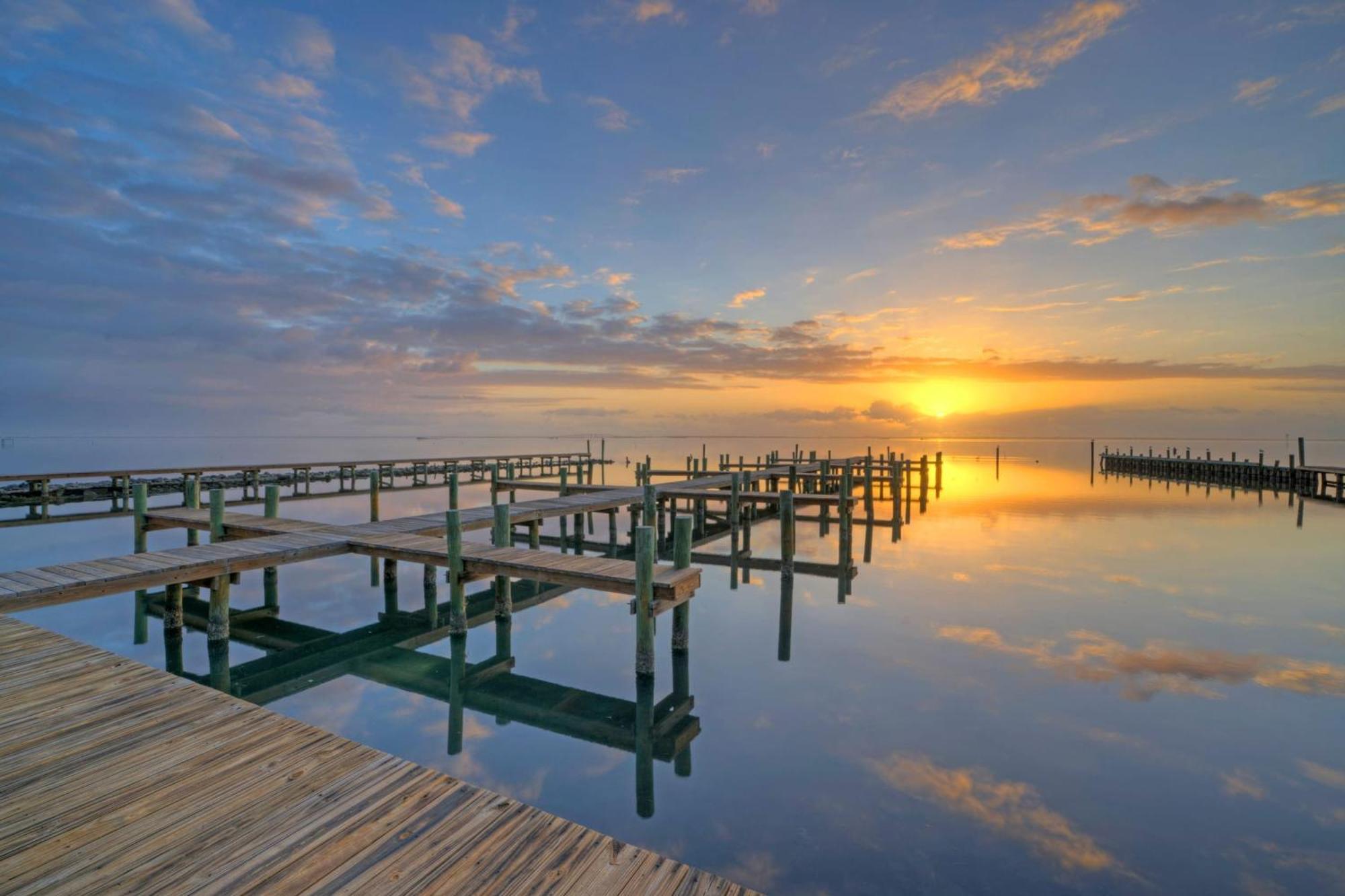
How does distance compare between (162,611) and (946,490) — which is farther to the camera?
(946,490)

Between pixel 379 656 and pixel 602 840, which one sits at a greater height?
pixel 602 840

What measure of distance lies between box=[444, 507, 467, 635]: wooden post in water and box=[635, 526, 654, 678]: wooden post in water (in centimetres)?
377

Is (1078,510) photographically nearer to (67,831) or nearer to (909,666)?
(909,666)

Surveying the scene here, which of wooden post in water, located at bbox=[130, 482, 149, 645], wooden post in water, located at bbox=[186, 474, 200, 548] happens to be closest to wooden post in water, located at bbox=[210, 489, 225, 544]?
wooden post in water, located at bbox=[130, 482, 149, 645]

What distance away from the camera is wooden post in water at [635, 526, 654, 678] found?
8953 millimetres

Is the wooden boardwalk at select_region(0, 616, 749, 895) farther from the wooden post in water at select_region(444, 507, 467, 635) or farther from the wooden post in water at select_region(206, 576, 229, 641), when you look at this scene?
the wooden post in water at select_region(206, 576, 229, 641)

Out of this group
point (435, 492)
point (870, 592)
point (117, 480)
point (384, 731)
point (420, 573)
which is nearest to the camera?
point (384, 731)

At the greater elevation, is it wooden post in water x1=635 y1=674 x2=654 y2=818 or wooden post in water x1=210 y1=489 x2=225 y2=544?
wooden post in water x1=210 y1=489 x2=225 y2=544

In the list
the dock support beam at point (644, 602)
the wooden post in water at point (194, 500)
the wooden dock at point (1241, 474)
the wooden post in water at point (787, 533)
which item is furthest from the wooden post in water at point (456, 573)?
the wooden dock at point (1241, 474)

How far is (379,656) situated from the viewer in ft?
37.8

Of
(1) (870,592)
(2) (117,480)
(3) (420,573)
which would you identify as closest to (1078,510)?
(1) (870,592)

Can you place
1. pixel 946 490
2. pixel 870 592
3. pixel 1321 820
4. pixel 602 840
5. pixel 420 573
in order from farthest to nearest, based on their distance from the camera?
pixel 946 490 < pixel 420 573 < pixel 870 592 < pixel 1321 820 < pixel 602 840

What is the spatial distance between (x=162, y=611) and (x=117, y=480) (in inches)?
800

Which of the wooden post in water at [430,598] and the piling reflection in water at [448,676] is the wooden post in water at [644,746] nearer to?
the piling reflection in water at [448,676]
